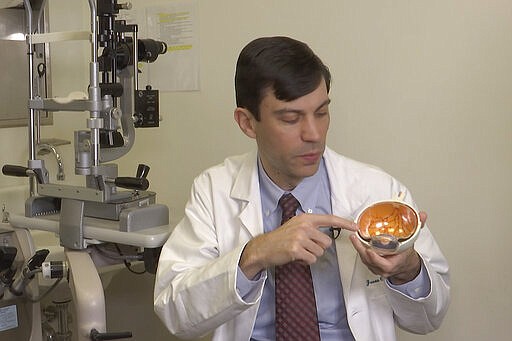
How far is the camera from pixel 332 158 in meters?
1.70

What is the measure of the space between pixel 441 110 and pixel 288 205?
60 cm

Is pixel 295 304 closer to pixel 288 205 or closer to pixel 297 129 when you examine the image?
pixel 288 205

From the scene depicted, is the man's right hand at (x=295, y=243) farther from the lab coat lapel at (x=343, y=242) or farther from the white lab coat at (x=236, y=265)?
the lab coat lapel at (x=343, y=242)

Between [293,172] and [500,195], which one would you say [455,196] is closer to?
[500,195]

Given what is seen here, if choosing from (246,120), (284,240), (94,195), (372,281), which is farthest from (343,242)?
(94,195)

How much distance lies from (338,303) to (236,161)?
444 mm

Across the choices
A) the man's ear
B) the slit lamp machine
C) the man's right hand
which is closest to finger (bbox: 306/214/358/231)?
the man's right hand

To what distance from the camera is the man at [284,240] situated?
147cm

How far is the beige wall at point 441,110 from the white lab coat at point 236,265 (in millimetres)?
365

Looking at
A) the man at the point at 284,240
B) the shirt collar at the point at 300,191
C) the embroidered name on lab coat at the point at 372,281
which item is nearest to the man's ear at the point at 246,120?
the man at the point at 284,240

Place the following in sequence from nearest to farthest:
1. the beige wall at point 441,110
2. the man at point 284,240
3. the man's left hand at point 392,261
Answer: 1. the man's left hand at point 392,261
2. the man at point 284,240
3. the beige wall at point 441,110

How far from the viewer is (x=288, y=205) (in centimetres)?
162

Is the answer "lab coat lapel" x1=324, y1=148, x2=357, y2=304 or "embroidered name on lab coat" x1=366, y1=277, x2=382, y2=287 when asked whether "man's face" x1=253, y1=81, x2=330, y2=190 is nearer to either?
"lab coat lapel" x1=324, y1=148, x2=357, y2=304

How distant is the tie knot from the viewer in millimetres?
1618
